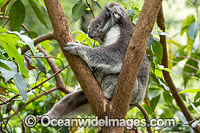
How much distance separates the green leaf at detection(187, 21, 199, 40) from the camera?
3.42 meters

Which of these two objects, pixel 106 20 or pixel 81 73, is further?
pixel 106 20

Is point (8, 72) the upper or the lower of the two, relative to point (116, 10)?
lower

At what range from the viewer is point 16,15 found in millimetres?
2494

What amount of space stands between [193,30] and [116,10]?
1.30 metres

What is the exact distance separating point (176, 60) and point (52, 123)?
217cm

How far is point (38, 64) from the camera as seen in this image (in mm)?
2623

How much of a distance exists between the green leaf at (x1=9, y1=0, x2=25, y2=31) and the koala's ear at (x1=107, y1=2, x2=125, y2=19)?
922 millimetres

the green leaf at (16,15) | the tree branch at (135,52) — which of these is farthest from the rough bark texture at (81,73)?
the green leaf at (16,15)

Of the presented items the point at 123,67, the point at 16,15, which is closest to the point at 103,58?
the point at 123,67

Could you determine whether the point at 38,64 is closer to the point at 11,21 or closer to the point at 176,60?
the point at 11,21

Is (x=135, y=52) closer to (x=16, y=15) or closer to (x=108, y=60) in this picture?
(x=108, y=60)

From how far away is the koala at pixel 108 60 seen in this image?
98.0 inches

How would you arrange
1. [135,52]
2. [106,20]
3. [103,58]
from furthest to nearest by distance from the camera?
[106,20] → [103,58] → [135,52]
